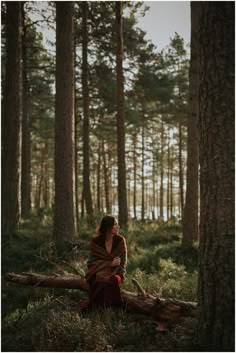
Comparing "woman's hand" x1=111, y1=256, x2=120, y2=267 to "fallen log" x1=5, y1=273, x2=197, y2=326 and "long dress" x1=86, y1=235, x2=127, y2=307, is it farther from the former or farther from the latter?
"fallen log" x1=5, y1=273, x2=197, y2=326

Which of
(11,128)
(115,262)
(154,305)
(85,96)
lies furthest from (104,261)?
(85,96)

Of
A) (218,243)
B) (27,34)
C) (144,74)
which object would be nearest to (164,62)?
(144,74)

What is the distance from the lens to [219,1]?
500cm

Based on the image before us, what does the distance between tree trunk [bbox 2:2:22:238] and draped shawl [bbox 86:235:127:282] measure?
22.1 feet

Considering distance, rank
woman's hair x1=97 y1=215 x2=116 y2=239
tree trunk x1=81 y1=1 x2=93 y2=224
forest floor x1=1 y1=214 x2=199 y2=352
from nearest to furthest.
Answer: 1. forest floor x1=1 y1=214 x2=199 y2=352
2. woman's hair x1=97 y1=215 x2=116 y2=239
3. tree trunk x1=81 y1=1 x2=93 y2=224

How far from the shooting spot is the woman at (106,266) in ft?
22.5

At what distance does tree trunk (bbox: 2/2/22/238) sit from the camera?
13336mm

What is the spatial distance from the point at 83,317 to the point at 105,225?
62.1 inches

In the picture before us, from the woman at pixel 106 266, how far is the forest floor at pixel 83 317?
0.31 metres

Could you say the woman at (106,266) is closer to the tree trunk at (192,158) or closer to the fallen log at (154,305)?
the fallen log at (154,305)

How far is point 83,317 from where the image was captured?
21.6 feet

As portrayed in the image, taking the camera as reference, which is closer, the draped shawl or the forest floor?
the forest floor

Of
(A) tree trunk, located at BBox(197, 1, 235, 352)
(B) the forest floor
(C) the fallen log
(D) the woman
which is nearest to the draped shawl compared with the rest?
(D) the woman

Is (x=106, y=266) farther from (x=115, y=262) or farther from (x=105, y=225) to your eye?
(x=105, y=225)
